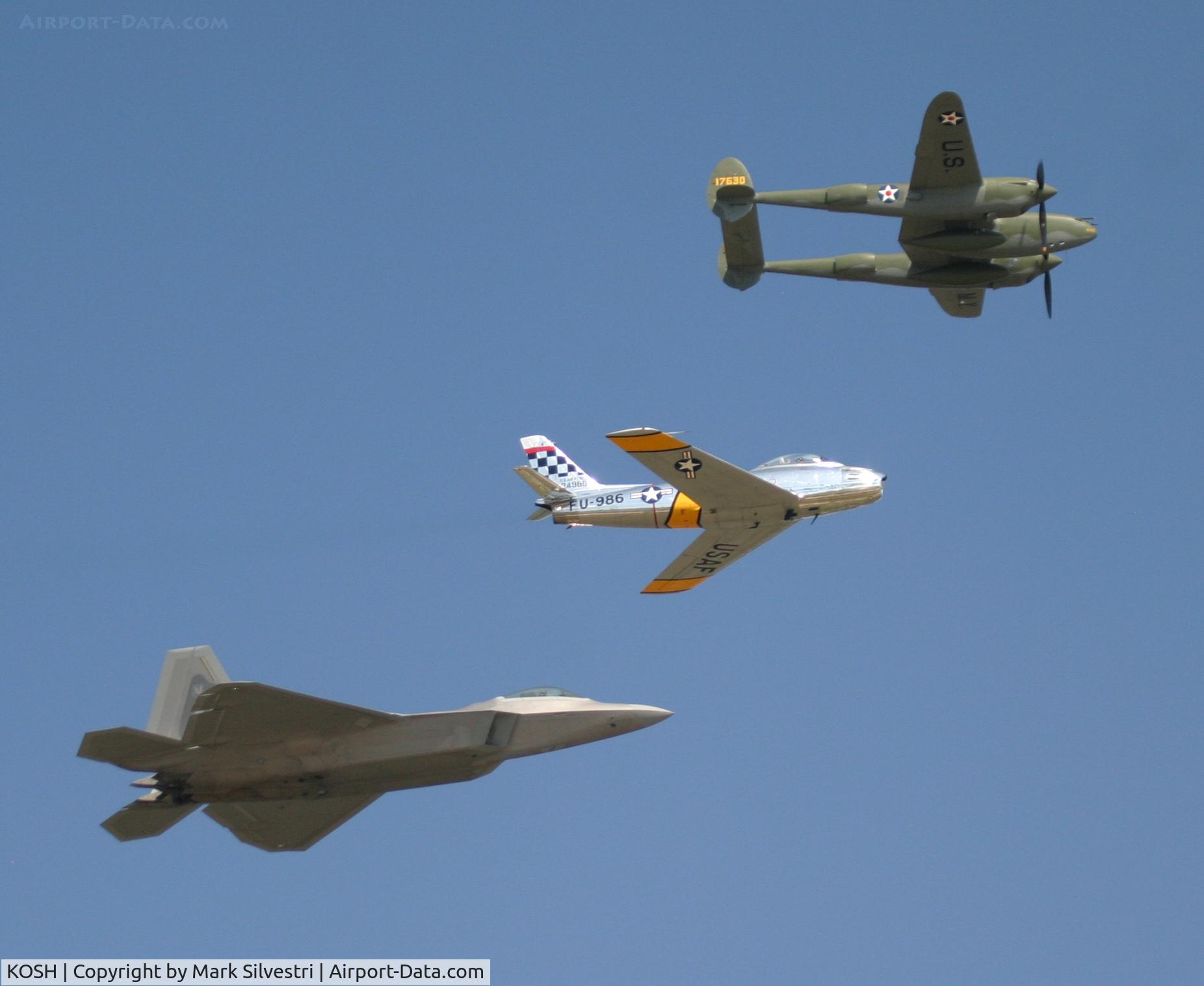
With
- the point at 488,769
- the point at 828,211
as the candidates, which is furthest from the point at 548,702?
the point at 828,211

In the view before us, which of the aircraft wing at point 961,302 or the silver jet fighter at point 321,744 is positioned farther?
the aircraft wing at point 961,302

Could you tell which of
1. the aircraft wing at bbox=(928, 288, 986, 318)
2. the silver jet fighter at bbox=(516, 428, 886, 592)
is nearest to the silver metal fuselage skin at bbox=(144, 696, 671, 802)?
the silver jet fighter at bbox=(516, 428, 886, 592)

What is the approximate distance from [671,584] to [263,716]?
778 inches

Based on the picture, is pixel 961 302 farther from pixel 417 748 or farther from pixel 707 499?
pixel 417 748

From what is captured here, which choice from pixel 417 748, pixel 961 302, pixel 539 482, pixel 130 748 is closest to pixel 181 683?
pixel 130 748

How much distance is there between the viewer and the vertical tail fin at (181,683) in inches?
1857

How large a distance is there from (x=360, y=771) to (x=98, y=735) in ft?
20.6

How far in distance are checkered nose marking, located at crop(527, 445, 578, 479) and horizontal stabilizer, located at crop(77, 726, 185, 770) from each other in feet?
72.8

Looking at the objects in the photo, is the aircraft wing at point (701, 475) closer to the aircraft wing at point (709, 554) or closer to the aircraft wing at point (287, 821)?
the aircraft wing at point (709, 554)

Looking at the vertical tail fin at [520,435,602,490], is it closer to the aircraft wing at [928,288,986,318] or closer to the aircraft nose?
the aircraft wing at [928,288,986,318]

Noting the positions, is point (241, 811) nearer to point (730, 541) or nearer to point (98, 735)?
point (98, 735)

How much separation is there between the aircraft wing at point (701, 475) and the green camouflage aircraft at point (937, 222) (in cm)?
838

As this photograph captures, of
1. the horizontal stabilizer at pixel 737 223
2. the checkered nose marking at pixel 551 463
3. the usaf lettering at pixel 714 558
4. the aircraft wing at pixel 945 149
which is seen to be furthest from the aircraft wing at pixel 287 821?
the aircraft wing at pixel 945 149

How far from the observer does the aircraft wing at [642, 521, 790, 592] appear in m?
55.6
